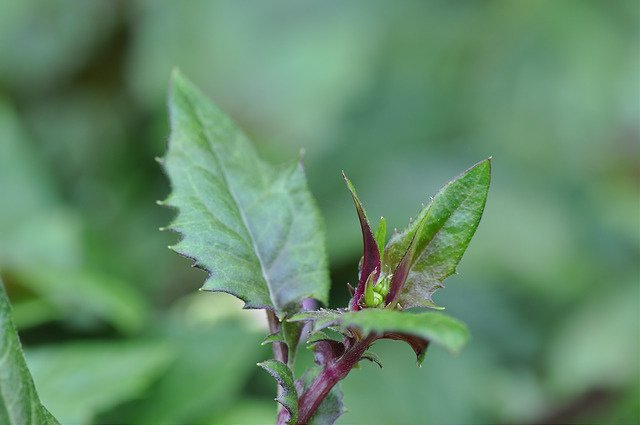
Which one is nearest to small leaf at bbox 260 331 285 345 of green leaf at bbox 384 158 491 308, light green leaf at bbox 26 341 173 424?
green leaf at bbox 384 158 491 308

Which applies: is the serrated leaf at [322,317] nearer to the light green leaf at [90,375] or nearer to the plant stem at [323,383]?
the plant stem at [323,383]

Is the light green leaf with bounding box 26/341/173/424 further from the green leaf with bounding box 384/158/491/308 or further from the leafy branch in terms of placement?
the green leaf with bounding box 384/158/491/308

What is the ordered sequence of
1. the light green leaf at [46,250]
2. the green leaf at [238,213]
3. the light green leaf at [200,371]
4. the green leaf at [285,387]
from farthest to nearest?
the light green leaf at [46,250] → the light green leaf at [200,371] → the green leaf at [238,213] → the green leaf at [285,387]

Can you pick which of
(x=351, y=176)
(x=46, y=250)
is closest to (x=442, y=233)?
(x=46, y=250)

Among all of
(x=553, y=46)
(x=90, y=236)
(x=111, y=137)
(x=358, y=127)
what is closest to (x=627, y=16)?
(x=553, y=46)

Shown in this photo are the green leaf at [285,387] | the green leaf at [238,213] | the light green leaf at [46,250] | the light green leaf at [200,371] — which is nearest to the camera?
the green leaf at [285,387]

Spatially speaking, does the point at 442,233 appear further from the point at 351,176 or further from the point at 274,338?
the point at 351,176

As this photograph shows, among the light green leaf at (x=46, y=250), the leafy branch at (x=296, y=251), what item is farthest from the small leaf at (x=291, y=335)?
the light green leaf at (x=46, y=250)
